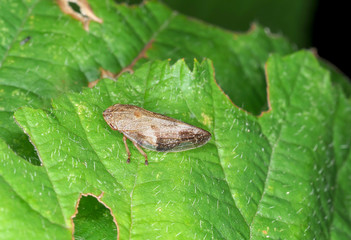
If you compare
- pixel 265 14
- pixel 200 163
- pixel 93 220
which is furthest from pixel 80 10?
pixel 265 14

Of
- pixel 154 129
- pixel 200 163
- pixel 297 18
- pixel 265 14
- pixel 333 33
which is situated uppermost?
pixel 297 18

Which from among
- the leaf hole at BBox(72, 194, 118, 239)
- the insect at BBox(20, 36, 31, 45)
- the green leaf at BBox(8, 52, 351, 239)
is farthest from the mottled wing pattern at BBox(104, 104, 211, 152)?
the insect at BBox(20, 36, 31, 45)

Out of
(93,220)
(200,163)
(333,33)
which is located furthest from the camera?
(333,33)

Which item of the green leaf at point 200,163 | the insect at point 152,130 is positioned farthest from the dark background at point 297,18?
the insect at point 152,130

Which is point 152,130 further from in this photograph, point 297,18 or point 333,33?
point 297,18

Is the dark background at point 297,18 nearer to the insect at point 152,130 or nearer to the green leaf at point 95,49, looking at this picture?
the green leaf at point 95,49

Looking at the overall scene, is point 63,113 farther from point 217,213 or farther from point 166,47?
point 166,47
